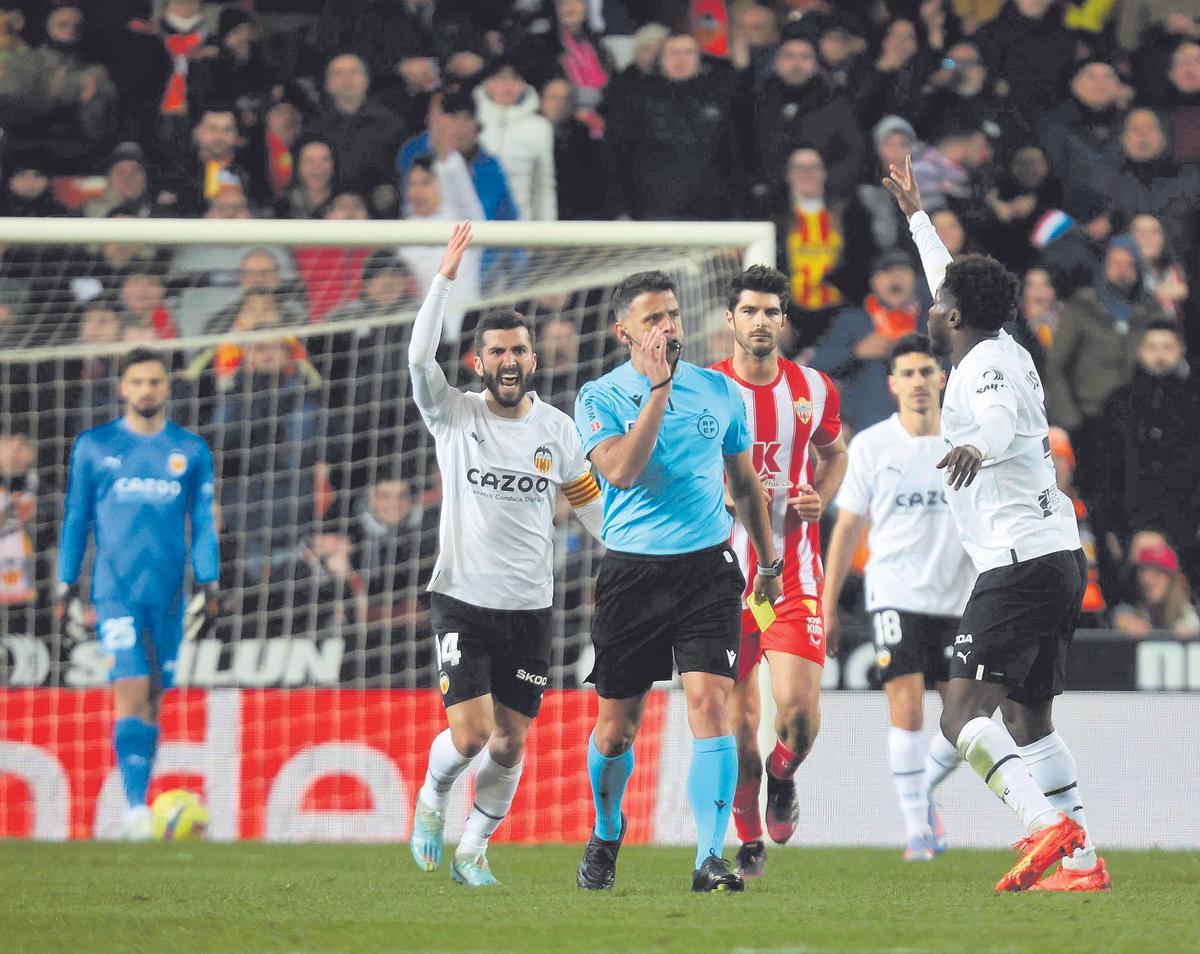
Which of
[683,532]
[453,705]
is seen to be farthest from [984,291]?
[453,705]

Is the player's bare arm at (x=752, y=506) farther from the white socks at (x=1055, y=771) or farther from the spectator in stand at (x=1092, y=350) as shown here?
the spectator in stand at (x=1092, y=350)

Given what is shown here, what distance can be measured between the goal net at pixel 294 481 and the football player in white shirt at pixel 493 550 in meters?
2.52

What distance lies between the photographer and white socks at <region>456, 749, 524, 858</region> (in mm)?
7371

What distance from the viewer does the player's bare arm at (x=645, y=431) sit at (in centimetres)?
624

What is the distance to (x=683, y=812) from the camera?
10.3 meters

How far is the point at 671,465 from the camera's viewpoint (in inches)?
263

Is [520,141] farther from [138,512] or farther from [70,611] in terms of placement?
[70,611]

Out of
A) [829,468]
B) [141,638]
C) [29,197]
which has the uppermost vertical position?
[29,197]

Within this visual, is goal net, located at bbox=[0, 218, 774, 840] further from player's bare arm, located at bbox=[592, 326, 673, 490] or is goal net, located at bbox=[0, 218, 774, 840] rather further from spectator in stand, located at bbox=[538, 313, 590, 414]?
player's bare arm, located at bbox=[592, 326, 673, 490]

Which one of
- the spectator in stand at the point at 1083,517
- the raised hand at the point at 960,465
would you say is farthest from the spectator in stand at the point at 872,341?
the raised hand at the point at 960,465

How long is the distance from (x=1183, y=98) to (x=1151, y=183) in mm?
1148

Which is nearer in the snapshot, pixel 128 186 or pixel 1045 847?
pixel 1045 847

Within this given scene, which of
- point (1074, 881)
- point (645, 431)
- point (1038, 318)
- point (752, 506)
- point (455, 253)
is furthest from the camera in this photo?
point (1038, 318)

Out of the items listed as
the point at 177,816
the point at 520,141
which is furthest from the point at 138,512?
the point at 520,141
